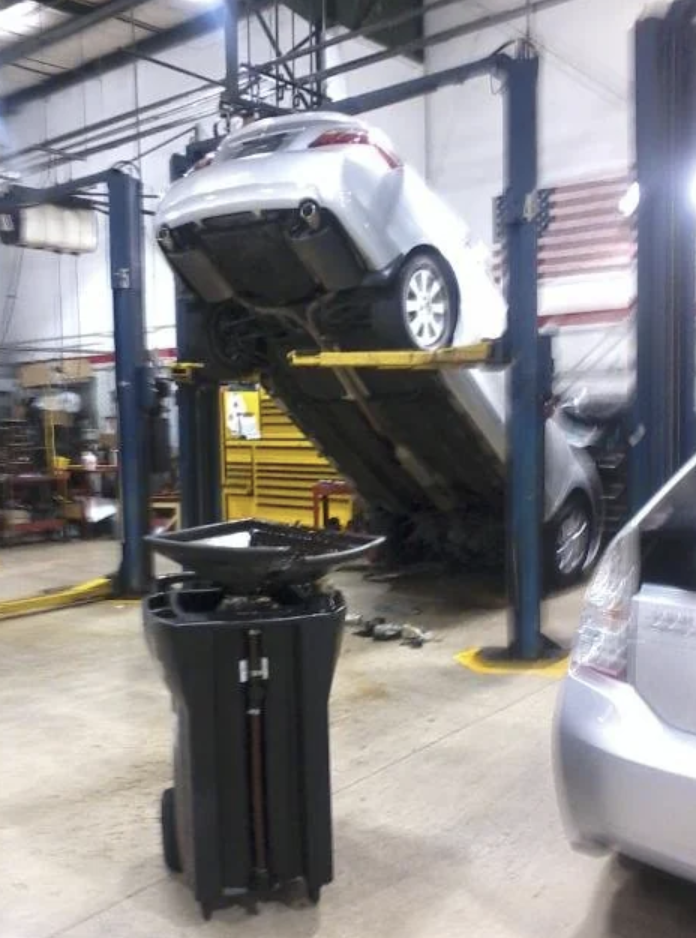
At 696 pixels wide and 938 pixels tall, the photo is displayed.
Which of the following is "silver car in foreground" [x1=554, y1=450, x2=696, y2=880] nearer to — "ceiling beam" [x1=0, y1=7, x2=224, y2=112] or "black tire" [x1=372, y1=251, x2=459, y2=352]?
"black tire" [x1=372, y1=251, x2=459, y2=352]

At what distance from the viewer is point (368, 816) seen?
10.4 ft

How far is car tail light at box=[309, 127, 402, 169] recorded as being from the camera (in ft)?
16.1

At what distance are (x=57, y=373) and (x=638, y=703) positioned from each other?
13.5m

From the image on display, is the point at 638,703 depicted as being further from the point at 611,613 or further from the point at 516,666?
the point at 516,666

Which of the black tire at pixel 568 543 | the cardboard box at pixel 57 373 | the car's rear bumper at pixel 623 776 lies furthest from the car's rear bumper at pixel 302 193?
the cardboard box at pixel 57 373

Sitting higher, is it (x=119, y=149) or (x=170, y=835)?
(x=119, y=149)

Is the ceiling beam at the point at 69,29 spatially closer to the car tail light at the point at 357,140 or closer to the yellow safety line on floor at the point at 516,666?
the car tail light at the point at 357,140

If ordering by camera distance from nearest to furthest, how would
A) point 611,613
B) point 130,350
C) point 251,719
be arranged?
point 611,613 < point 251,719 < point 130,350

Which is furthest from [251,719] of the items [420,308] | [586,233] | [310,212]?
[586,233]

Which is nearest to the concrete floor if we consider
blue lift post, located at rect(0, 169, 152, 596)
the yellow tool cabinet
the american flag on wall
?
blue lift post, located at rect(0, 169, 152, 596)

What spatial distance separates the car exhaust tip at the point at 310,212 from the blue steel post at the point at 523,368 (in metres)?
1.00

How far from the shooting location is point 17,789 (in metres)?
3.50

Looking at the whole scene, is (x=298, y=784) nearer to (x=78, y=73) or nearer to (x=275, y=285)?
(x=275, y=285)

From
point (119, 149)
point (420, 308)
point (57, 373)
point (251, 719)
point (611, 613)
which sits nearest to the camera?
point (611, 613)
